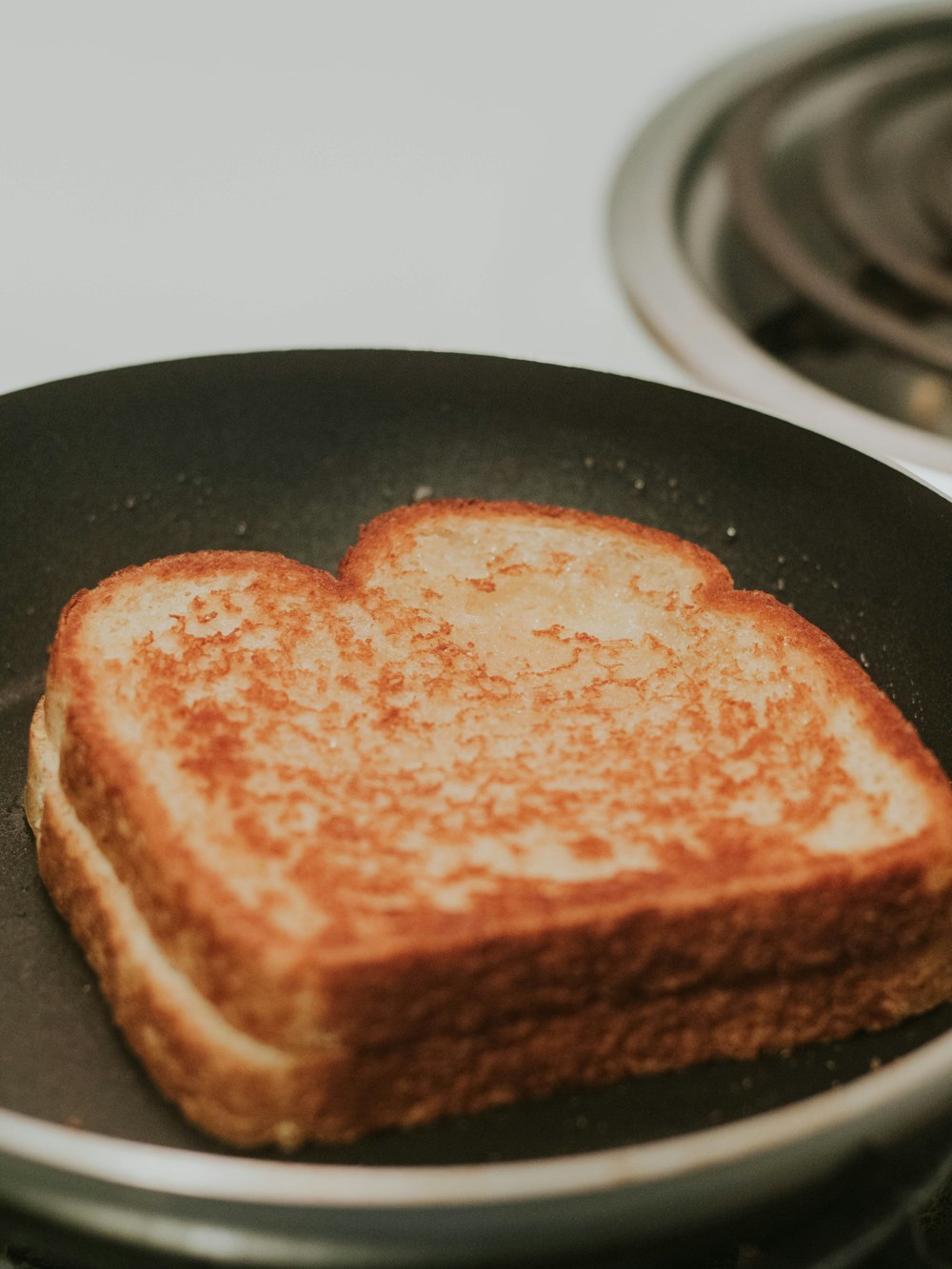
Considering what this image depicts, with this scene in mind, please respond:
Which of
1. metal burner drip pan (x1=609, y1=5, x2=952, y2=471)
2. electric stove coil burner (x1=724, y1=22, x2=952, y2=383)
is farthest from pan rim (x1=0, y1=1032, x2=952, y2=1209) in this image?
electric stove coil burner (x1=724, y1=22, x2=952, y2=383)

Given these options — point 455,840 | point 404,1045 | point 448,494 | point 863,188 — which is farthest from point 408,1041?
point 863,188

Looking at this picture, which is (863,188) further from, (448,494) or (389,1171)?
(389,1171)


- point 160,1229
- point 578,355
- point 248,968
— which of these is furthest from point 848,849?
point 578,355

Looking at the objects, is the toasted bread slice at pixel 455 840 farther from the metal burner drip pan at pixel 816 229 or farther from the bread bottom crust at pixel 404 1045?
the metal burner drip pan at pixel 816 229

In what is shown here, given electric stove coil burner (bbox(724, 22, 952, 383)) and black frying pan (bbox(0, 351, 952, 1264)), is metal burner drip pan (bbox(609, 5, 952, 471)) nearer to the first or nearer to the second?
electric stove coil burner (bbox(724, 22, 952, 383))

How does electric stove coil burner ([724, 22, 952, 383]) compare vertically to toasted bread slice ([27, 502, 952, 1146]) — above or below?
above

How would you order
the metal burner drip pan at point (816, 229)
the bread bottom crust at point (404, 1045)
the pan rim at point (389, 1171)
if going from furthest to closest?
the metal burner drip pan at point (816, 229), the bread bottom crust at point (404, 1045), the pan rim at point (389, 1171)

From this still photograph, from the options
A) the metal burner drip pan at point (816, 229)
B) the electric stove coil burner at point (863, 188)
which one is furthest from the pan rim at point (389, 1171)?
the electric stove coil burner at point (863, 188)
